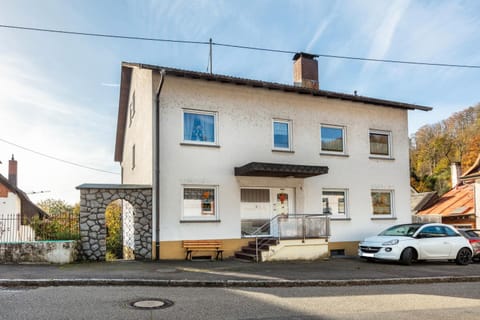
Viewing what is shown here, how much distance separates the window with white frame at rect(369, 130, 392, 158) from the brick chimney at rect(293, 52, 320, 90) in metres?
3.56

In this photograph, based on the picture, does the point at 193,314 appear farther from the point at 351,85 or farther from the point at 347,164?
the point at 351,85

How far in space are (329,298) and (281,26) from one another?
8800 mm

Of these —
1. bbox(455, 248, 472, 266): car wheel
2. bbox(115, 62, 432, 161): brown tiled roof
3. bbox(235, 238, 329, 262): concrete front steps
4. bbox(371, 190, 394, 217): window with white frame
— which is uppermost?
bbox(115, 62, 432, 161): brown tiled roof

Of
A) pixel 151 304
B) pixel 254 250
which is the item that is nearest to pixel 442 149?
pixel 254 250

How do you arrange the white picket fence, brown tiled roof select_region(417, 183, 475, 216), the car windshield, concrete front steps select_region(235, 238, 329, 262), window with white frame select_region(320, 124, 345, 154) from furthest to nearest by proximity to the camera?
brown tiled roof select_region(417, 183, 475, 216) → window with white frame select_region(320, 124, 345, 154) → the car windshield → concrete front steps select_region(235, 238, 329, 262) → the white picket fence

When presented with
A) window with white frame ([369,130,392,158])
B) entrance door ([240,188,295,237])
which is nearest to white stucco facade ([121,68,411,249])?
window with white frame ([369,130,392,158])

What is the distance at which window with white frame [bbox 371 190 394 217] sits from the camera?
18.8 metres

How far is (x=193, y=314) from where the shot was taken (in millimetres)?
7141

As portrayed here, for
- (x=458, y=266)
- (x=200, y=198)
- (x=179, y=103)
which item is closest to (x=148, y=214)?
(x=200, y=198)

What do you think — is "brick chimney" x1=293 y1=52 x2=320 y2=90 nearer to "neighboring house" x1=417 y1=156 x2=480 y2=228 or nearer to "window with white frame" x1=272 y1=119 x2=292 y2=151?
"window with white frame" x1=272 y1=119 x2=292 y2=151

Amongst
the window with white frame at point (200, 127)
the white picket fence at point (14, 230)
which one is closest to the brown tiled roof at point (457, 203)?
the window with white frame at point (200, 127)

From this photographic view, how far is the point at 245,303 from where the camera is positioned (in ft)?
26.8

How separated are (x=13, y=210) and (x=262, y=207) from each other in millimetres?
21224

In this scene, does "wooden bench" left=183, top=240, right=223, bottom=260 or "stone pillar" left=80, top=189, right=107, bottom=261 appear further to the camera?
"wooden bench" left=183, top=240, right=223, bottom=260
